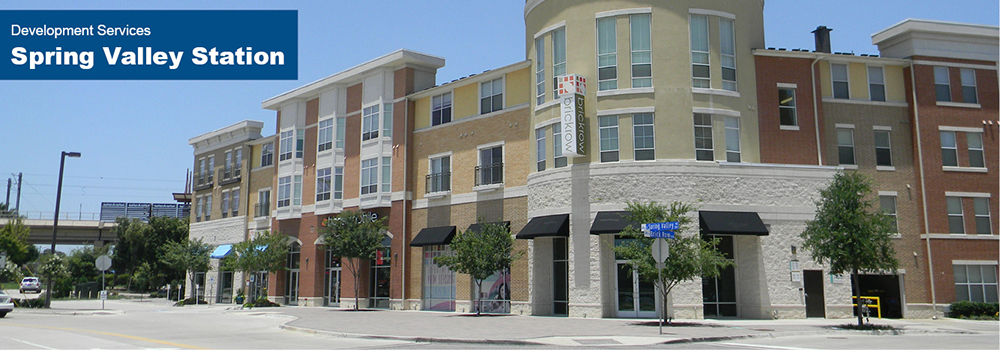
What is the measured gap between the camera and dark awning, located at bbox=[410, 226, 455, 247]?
117ft

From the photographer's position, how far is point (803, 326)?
2455 cm

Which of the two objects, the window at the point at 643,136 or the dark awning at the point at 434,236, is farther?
the dark awning at the point at 434,236

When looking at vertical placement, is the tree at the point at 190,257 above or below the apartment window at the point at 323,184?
below

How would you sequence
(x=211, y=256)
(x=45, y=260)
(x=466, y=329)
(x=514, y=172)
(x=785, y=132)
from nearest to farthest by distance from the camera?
(x=466, y=329)
(x=785, y=132)
(x=514, y=172)
(x=45, y=260)
(x=211, y=256)

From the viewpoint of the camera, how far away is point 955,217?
31.7 meters

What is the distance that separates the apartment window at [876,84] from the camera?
3212cm

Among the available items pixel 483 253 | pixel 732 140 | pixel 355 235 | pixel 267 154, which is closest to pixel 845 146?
pixel 732 140

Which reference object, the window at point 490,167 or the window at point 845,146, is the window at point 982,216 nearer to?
the window at point 845,146

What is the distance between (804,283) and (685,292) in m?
5.22

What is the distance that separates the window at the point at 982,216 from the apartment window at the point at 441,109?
23.5 m

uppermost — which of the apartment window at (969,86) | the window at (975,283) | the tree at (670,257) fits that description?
the apartment window at (969,86)

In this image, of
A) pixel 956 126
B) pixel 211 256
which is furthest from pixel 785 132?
pixel 211 256

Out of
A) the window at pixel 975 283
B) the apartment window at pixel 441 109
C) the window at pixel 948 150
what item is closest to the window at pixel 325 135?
the apartment window at pixel 441 109

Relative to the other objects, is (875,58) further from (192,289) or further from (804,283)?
(192,289)
